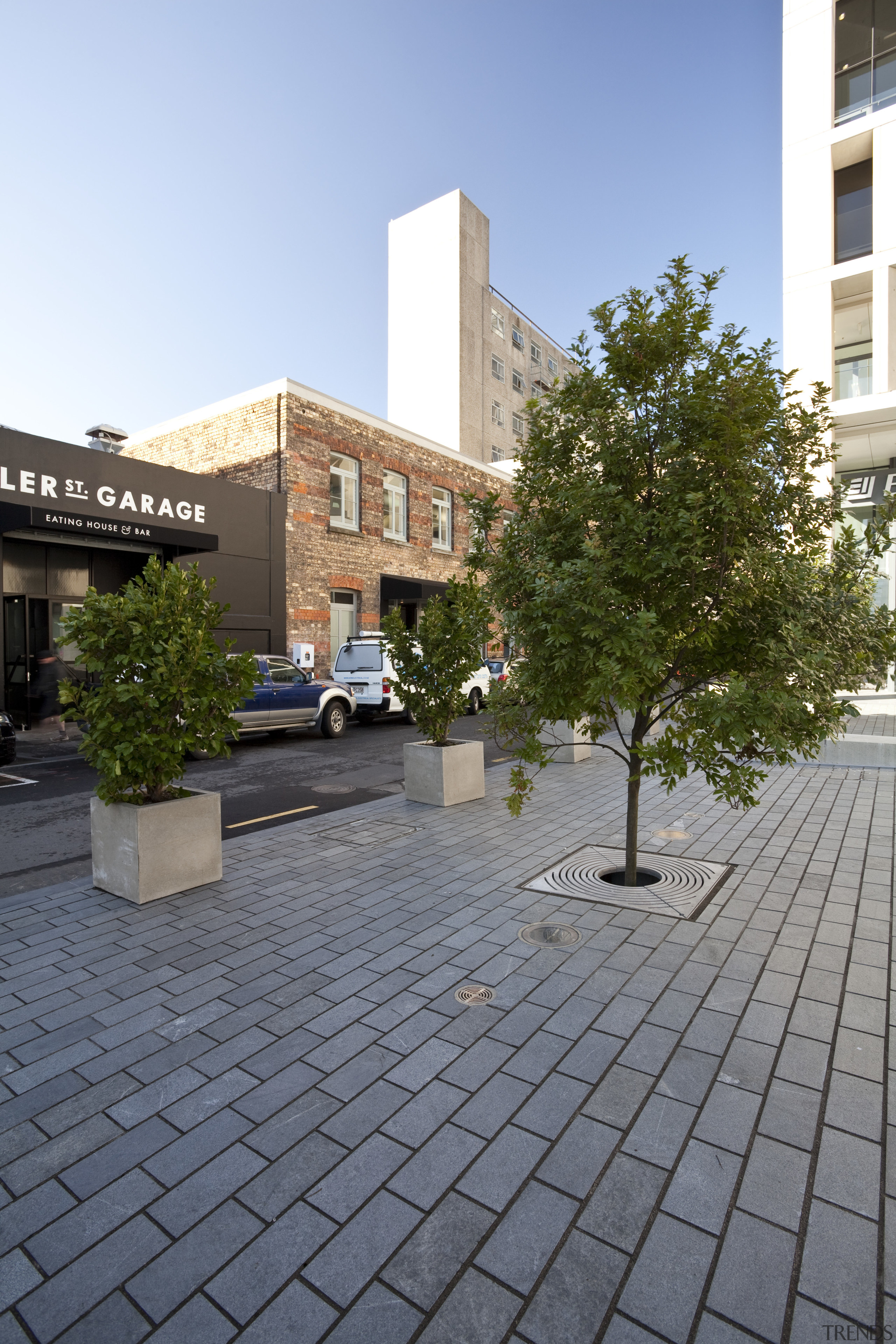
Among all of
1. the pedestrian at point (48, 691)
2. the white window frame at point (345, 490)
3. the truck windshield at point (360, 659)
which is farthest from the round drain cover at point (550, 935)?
the white window frame at point (345, 490)

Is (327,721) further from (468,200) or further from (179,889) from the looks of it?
(468,200)

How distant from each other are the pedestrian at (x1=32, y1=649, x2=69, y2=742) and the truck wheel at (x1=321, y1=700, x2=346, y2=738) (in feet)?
18.1

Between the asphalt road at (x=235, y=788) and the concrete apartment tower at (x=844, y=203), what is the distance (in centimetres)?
1294

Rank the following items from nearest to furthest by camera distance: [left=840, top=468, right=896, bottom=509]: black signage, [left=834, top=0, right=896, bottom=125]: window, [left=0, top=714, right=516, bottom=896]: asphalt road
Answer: [left=0, top=714, right=516, bottom=896]: asphalt road < [left=834, top=0, right=896, bottom=125]: window < [left=840, top=468, right=896, bottom=509]: black signage

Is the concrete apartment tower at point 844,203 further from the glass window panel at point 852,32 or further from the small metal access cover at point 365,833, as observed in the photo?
the small metal access cover at point 365,833

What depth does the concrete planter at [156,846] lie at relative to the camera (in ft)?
16.4

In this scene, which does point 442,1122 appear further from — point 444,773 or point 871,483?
→ point 871,483

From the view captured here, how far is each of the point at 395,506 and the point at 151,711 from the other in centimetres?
1958

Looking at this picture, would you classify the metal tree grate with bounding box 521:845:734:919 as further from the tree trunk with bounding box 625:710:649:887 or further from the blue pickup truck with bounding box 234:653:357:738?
the blue pickup truck with bounding box 234:653:357:738

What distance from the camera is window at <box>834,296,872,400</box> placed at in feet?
59.3

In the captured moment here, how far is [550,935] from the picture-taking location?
4285 millimetres

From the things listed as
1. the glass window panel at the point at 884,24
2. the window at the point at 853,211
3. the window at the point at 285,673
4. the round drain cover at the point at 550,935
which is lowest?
the round drain cover at the point at 550,935

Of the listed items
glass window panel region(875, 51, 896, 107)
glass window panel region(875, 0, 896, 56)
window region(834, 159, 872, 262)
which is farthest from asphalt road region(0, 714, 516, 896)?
glass window panel region(875, 0, 896, 56)

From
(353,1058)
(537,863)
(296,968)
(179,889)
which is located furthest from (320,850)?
(353,1058)
